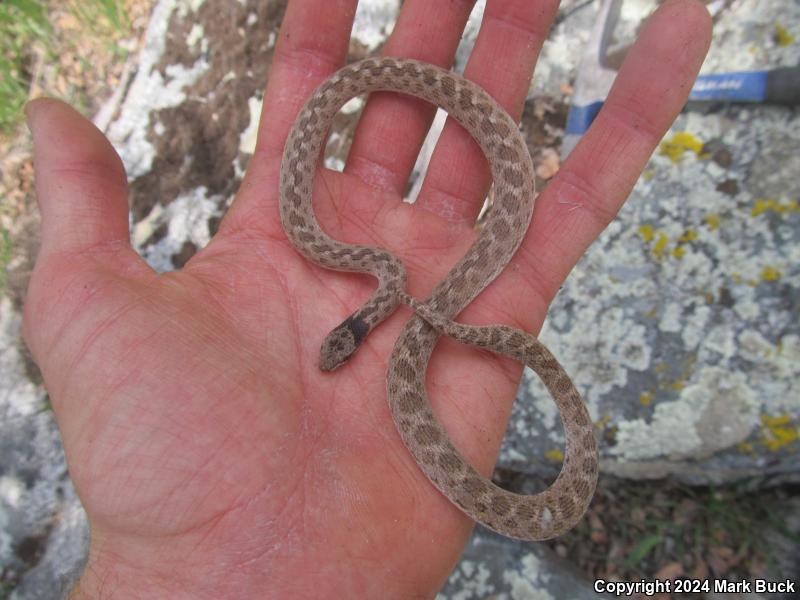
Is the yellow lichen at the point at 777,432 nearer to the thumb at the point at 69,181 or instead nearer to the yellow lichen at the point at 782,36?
the yellow lichen at the point at 782,36

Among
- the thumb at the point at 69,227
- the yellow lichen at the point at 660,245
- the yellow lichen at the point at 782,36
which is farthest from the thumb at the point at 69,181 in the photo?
the yellow lichen at the point at 782,36

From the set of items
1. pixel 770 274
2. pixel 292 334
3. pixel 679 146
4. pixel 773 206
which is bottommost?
pixel 292 334

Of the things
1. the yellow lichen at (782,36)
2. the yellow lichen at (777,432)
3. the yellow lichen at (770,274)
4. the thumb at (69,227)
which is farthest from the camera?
the yellow lichen at (782,36)

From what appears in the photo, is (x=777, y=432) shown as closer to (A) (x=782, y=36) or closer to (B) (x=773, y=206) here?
(B) (x=773, y=206)

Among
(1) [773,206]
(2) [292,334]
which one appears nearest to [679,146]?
(1) [773,206]

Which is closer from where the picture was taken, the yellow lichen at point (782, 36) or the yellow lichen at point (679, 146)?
the yellow lichen at point (782, 36)

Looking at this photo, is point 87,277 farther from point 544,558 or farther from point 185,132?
point 544,558
